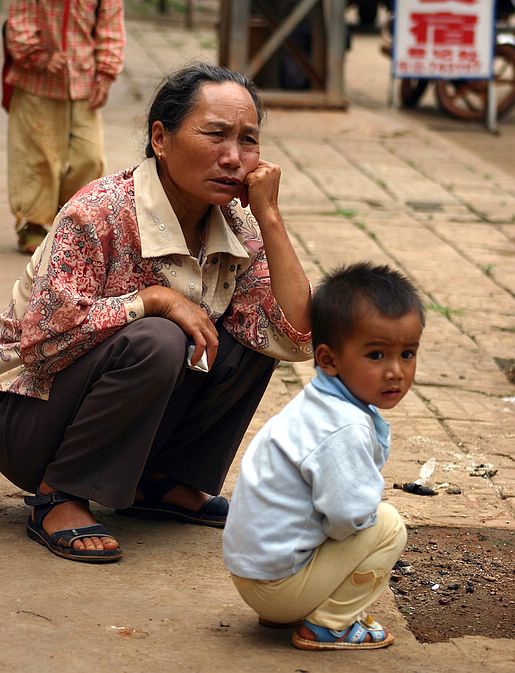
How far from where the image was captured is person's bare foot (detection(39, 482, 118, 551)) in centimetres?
316

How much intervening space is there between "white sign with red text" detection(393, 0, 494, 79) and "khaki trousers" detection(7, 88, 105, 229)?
16.7 feet

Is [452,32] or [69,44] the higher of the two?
[69,44]

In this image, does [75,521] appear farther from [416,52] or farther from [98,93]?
[416,52]

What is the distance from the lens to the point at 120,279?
3.18 m

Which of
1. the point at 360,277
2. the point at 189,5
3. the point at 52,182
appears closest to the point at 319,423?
the point at 360,277

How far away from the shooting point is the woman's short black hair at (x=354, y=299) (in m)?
2.58

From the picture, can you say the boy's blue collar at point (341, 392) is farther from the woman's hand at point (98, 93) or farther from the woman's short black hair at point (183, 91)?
the woman's hand at point (98, 93)

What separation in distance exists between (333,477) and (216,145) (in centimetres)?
98

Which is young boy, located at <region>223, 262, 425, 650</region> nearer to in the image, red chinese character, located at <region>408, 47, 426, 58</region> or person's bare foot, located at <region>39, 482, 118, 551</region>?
person's bare foot, located at <region>39, 482, 118, 551</region>

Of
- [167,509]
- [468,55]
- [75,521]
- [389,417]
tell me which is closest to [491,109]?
[468,55]

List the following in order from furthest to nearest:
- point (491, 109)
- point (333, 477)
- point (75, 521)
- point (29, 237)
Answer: point (491, 109) < point (29, 237) < point (75, 521) < point (333, 477)

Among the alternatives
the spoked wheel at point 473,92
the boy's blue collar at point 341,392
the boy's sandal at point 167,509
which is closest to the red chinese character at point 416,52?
the spoked wheel at point 473,92

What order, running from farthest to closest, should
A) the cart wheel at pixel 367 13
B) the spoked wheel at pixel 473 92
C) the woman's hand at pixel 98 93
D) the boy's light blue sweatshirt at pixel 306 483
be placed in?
the cart wheel at pixel 367 13 → the spoked wheel at pixel 473 92 → the woman's hand at pixel 98 93 → the boy's light blue sweatshirt at pixel 306 483

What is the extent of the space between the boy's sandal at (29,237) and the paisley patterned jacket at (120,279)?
120 inches
